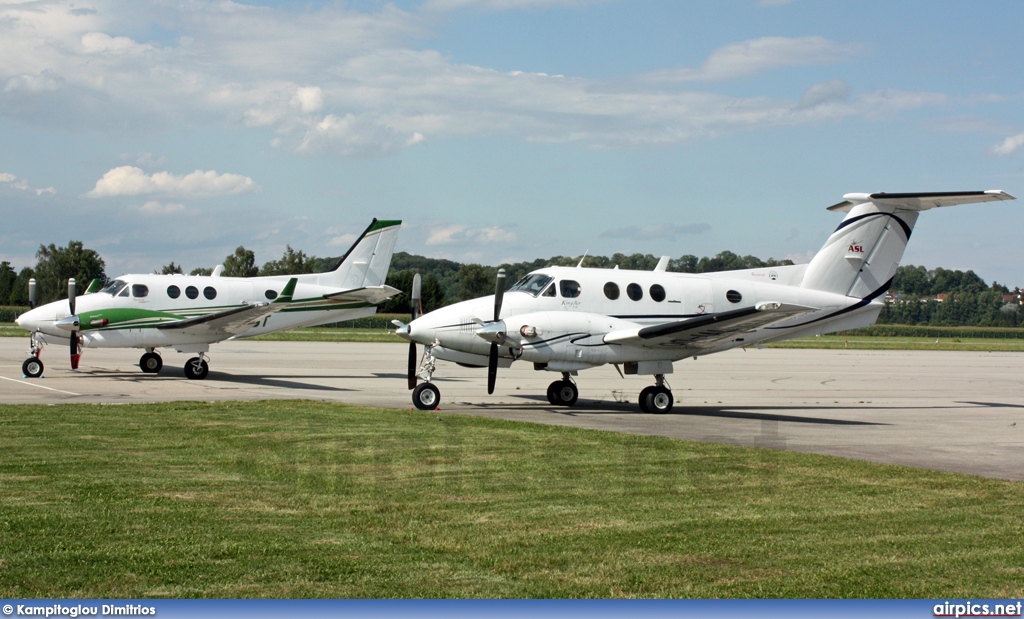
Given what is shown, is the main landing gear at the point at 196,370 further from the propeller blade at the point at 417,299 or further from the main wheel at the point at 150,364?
the propeller blade at the point at 417,299

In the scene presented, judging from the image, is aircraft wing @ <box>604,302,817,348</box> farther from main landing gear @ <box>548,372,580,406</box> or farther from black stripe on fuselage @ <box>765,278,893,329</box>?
black stripe on fuselage @ <box>765,278,893,329</box>

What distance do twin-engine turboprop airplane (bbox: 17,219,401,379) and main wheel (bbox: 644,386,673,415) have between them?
35.6 feet

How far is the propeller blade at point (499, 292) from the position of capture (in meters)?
18.0

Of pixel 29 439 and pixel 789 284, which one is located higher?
pixel 789 284

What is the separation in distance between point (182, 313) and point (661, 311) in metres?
15.1

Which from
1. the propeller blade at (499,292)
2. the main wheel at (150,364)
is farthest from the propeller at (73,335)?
the propeller blade at (499,292)

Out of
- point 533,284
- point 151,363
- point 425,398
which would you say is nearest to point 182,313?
point 151,363

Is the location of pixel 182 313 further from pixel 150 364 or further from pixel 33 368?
pixel 33 368

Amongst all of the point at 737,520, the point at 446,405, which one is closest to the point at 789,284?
the point at 446,405

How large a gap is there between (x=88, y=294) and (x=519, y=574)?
2460 cm

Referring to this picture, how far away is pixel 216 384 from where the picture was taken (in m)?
25.1

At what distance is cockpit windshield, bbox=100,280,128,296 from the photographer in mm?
27016

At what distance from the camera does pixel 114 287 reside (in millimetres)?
27156

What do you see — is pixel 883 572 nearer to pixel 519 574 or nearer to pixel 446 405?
pixel 519 574
